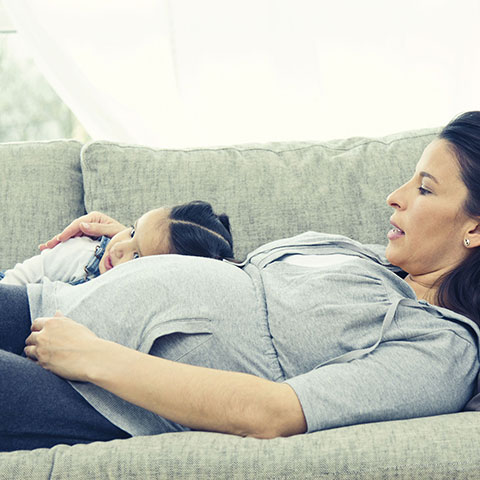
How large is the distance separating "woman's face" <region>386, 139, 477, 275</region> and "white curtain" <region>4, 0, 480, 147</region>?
3.57ft

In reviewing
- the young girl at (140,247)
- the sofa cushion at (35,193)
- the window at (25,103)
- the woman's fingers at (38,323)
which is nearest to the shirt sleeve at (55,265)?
the young girl at (140,247)

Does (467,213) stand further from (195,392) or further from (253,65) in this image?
(253,65)

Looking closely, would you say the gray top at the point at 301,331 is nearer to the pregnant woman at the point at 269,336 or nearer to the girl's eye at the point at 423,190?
the pregnant woman at the point at 269,336

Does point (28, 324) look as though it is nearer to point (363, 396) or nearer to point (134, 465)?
point (134, 465)

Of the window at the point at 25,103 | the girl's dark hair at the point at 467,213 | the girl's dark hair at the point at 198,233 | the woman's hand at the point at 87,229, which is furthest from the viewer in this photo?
the window at the point at 25,103

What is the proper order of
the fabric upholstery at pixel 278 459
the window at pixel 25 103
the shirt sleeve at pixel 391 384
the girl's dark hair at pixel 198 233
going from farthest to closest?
the window at pixel 25 103 < the girl's dark hair at pixel 198 233 < the shirt sleeve at pixel 391 384 < the fabric upholstery at pixel 278 459

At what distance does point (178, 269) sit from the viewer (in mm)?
1075

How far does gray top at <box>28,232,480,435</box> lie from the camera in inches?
35.9

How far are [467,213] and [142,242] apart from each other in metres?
0.71

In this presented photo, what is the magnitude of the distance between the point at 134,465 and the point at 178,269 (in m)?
0.38

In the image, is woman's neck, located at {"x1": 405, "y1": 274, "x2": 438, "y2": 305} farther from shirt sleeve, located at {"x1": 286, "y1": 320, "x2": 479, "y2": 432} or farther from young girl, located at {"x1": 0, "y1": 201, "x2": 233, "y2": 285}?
young girl, located at {"x1": 0, "y1": 201, "x2": 233, "y2": 285}

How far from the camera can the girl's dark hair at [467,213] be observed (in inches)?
44.1

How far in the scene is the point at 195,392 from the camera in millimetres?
894

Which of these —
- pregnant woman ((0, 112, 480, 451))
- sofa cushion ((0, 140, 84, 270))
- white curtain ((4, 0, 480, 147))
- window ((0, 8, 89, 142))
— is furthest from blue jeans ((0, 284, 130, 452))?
window ((0, 8, 89, 142))
